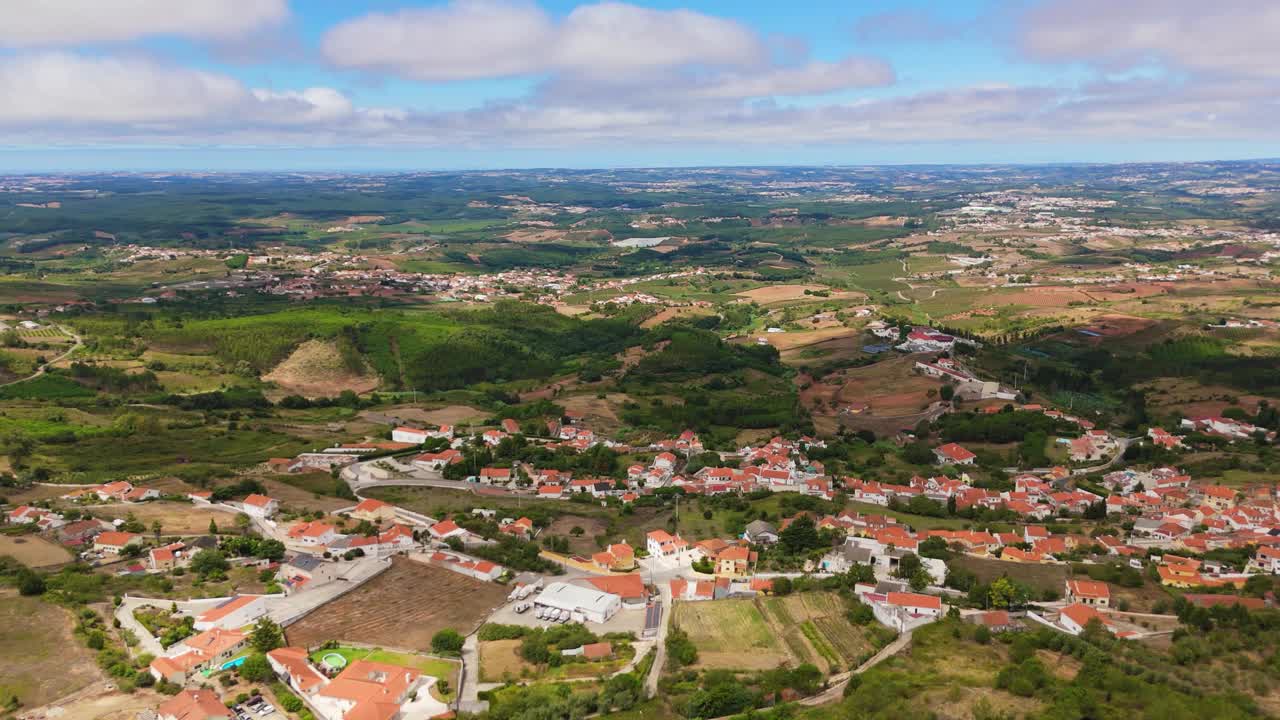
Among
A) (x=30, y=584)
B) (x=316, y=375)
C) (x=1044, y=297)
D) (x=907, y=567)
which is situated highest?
(x=1044, y=297)

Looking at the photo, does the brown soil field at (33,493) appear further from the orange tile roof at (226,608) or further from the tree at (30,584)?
the orange tile roof at (226,608)

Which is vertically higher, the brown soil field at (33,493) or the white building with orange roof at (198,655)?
the white building with orange roof at (198,655)

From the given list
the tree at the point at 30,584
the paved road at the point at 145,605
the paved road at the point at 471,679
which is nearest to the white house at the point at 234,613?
the paved road at the point at 145,605

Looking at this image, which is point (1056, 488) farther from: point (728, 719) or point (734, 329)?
point (734, 329)

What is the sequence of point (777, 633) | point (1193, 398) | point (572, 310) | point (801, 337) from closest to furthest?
point (777, 633) < point (1193, 398) < point (801, 337) < point (572, 310)

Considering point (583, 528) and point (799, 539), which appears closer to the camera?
point (799, 539)

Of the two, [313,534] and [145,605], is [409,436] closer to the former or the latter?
[313,534]

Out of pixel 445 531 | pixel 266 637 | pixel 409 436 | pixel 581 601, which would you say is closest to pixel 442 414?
pixel 409 436
